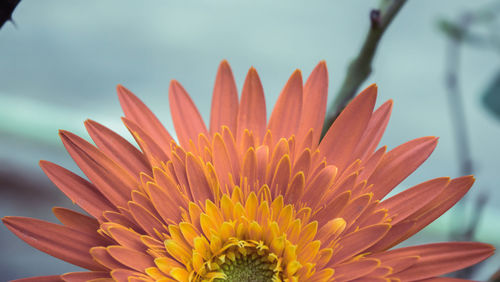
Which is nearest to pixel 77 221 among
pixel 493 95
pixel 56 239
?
pixel 56 239

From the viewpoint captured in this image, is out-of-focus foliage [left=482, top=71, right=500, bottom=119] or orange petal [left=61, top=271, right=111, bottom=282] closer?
orange petal [left=61, top=271, right=111, bottom=282]

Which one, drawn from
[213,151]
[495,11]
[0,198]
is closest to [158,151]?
[213,151]

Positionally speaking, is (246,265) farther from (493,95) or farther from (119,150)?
(493,95)

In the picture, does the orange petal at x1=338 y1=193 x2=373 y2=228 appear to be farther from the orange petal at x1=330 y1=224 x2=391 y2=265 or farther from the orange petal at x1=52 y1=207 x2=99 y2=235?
the orange petal at x1=52 y1=207 x2=99 y2=235

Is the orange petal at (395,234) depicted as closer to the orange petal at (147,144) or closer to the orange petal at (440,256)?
the orange petal at (440,256)

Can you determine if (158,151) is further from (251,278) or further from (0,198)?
(0,198)

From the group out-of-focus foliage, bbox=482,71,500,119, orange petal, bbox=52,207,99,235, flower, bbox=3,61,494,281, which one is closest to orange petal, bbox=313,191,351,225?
flower, bbox=3,61,494,281

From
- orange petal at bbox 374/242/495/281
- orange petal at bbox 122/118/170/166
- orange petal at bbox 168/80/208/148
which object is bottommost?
orange petal at bbox 374/242/495/281
